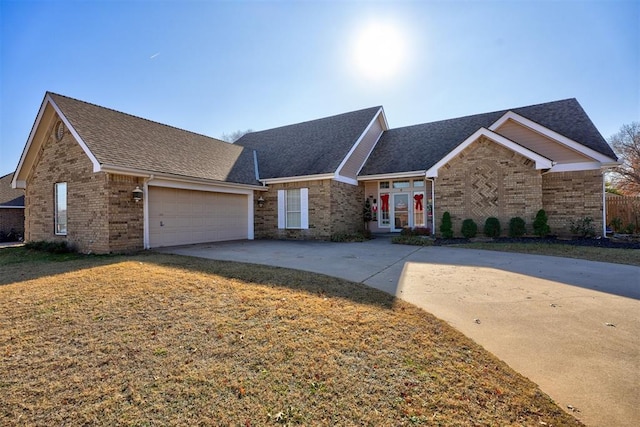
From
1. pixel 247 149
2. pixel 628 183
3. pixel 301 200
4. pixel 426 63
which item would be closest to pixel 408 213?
pixel 301 200

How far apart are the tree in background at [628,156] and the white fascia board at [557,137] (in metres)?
21.0

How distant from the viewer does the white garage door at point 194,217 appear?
38.2 feet

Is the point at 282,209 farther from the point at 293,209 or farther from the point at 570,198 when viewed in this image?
the point at 570,198

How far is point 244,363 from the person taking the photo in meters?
3.27

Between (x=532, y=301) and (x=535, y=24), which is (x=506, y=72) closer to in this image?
(x=535, y=24)

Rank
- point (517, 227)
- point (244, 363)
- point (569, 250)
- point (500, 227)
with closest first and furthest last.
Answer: point (244, 363) < point (569, 250) < point (517, 227) < point (500, 227)

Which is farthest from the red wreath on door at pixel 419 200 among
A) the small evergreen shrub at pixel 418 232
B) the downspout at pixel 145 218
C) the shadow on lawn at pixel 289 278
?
the downspout at pixel 145 218

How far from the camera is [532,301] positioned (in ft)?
17.4

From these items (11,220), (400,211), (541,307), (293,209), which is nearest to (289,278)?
(541,307)

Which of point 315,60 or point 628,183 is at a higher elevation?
point 315,60

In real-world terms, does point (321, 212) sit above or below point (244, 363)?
above

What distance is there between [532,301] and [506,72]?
9847 mm

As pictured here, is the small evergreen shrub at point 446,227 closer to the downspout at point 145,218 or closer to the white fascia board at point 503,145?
the white fascia board at point 503,145

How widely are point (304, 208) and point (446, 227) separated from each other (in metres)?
6.65
